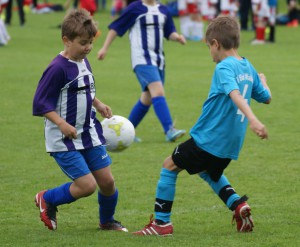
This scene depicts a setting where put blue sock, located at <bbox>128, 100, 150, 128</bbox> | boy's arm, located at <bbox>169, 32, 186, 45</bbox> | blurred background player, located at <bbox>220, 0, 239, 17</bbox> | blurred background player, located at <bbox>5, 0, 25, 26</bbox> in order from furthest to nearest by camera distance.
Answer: blurred background player, located at <bbox>5, 0, 25, 26</bbox>, blurred background player, located at <bbox>220, 0, 239, 17</bbox>, blue sock, located at <bbox>128, 100, 150, 128</bbox>, boy's arm, located at <bbox>169, 32, 186, 45</bbox>

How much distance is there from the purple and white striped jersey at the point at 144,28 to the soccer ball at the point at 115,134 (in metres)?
3.23

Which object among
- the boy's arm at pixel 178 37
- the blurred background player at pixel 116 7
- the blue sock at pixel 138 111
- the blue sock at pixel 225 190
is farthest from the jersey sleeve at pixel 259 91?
the blurred background player at pixel 116 7

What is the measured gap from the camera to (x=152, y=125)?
37.9 ft

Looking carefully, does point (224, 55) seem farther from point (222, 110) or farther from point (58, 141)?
point (58, 141)

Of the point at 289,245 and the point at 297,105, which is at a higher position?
the point at 289,245

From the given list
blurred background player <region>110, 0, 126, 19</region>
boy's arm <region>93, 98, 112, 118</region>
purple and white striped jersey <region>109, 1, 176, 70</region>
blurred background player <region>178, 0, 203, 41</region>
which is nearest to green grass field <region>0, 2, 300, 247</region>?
boy's arm <region>93, 98, 112, 118</region>

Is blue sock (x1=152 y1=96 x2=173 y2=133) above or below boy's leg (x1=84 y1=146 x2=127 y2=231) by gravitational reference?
below

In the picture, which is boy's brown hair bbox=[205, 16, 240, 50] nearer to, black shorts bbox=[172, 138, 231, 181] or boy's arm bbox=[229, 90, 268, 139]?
boy's arm bbox=[229, 90, 268, 139]

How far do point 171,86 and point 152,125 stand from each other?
3.36 m

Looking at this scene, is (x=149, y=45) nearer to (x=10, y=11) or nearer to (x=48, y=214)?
(x=48, y=214)

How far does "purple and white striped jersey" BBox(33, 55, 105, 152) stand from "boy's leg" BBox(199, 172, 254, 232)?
91cm

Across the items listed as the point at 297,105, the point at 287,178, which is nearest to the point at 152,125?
the point at 297,105

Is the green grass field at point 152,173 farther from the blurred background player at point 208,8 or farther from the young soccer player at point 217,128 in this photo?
the blurred background player at point 208,8

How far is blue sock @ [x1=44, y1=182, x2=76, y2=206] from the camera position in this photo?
6117 millimetres
